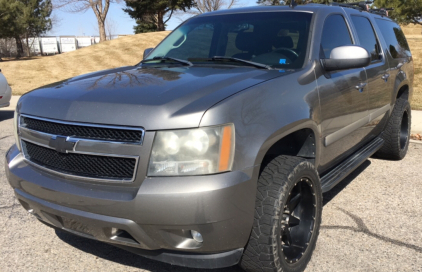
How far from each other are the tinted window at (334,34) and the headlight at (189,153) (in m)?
1.69

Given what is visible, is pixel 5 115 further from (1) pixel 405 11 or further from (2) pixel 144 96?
(1) pixel 405 11

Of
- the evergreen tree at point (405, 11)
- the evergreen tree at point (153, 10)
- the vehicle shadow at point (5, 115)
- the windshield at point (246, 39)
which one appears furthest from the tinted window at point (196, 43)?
the evergreen tree at point (153, 10)

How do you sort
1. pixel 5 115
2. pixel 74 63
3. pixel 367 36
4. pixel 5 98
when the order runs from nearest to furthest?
1. pixel 367 36
2. pixel 5 98
3. pixel 5 115
4. pixel 74 63

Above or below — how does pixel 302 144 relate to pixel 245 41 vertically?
below

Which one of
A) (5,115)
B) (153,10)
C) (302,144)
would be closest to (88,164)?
(302,144)

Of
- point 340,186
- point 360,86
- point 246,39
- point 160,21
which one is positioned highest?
point 246,39

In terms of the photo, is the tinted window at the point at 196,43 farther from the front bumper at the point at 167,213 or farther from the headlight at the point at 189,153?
the front bumper at the point at 167,213

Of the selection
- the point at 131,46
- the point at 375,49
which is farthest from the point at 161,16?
the point at 375,49

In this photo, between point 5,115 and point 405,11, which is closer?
point 5,115

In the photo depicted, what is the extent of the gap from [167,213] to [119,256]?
118 centimetres

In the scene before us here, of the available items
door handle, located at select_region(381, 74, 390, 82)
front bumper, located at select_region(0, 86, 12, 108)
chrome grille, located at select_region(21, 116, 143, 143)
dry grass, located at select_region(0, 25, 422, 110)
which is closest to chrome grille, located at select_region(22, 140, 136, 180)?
chrome grille, located at select_region(21, 116, 143, 143)

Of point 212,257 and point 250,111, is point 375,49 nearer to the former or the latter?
point 250,111

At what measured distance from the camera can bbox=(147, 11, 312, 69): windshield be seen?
11.2ft

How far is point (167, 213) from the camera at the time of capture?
2.19 meters
